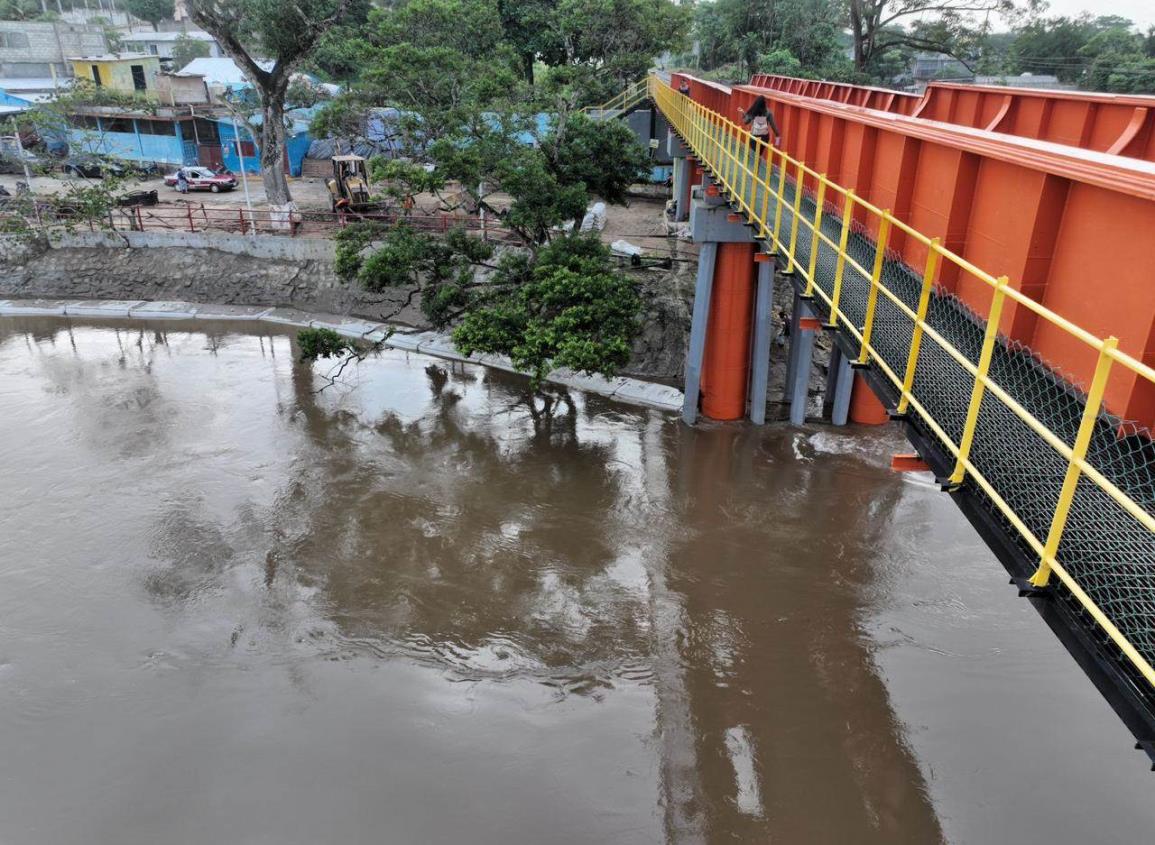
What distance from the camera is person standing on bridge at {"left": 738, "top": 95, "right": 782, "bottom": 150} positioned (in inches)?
460

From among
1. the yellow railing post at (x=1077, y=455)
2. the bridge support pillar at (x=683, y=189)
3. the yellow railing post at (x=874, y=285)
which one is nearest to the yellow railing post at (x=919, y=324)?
the yellow railing post at (x=874, y=285)

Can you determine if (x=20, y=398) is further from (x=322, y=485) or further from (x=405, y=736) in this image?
(x=405, y=736)

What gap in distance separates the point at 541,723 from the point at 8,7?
79767 mm

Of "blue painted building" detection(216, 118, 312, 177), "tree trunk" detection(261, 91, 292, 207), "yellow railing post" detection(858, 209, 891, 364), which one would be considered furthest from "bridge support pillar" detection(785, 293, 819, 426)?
"blue painted building" detection(216, 118, 312, 177)

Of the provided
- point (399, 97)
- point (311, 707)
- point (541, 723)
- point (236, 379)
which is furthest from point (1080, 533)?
point (399, 97)

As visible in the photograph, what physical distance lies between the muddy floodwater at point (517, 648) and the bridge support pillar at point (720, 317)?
2.45ft

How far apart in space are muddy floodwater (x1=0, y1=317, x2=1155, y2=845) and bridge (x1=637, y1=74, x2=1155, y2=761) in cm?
164

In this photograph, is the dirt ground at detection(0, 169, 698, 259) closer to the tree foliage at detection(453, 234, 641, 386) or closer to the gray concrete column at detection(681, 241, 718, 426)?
the gray concrete column at detection(681, 241, 718, 426)

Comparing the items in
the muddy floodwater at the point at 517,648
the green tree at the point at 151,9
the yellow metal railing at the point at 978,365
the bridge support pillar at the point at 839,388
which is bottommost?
the muddy floodwater at the point at 517,648

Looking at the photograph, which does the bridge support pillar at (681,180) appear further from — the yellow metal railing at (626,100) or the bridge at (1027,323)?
the bridge at (1027,323)

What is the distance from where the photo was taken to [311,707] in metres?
8.63

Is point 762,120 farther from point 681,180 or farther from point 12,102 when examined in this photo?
point 12,102

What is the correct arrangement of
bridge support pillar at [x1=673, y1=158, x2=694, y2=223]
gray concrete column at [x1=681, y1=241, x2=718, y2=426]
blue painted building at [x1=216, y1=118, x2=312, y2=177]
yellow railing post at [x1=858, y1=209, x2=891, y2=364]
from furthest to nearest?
blue painted building at [x1=216, y1=118, x2=312, y2=177]
bridge support pillar at [x1=673, y1=158, x2=694, y2=223]
gray concrete column at [x1=681, y1=241, x2=718, y2=426]
yellow railing post at [x1=858, y1=209, x2=891, y2=364]

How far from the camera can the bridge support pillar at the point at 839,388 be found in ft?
49.4
